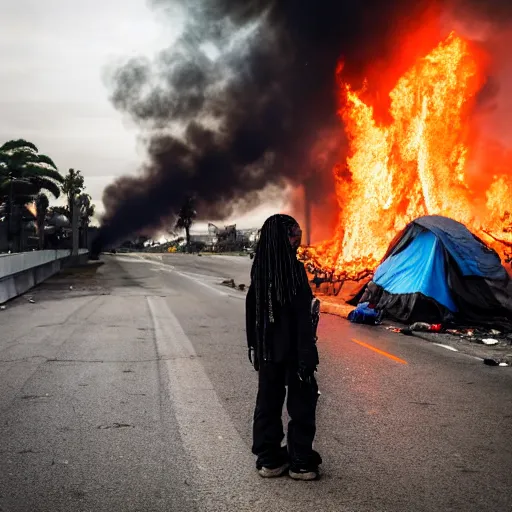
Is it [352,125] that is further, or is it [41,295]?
[352,125]

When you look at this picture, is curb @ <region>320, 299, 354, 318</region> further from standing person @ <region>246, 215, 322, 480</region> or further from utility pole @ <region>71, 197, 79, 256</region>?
utility pole @ <region>71, 197, 79, 256</region>

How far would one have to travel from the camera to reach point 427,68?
17688 millimetres

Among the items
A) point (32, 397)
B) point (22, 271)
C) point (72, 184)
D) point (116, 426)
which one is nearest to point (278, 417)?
point (116, 426)

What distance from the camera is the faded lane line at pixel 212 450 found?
341 centimetres

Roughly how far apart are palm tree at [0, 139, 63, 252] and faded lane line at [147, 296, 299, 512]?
134 ft

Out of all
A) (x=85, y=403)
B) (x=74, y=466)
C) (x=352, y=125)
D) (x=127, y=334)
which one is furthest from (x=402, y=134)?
(x=74, y=466)

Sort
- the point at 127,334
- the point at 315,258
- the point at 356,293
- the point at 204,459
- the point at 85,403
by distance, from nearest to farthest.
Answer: the point at 204,459
the point at 85,403
the point at 127,334
the point at 356,293
the point at 315,258

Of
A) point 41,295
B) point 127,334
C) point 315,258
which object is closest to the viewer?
point 127,334

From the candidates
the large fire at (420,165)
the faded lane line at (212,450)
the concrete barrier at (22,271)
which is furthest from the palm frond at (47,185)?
the faded lane line at (212,450)

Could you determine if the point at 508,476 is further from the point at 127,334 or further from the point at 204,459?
the point at 127,334

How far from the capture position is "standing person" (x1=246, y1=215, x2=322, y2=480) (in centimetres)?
376

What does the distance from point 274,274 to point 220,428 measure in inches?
64.9

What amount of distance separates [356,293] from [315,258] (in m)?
4.41

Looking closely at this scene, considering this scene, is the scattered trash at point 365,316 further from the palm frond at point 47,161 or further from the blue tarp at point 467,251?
the palm frond at point 47,161
